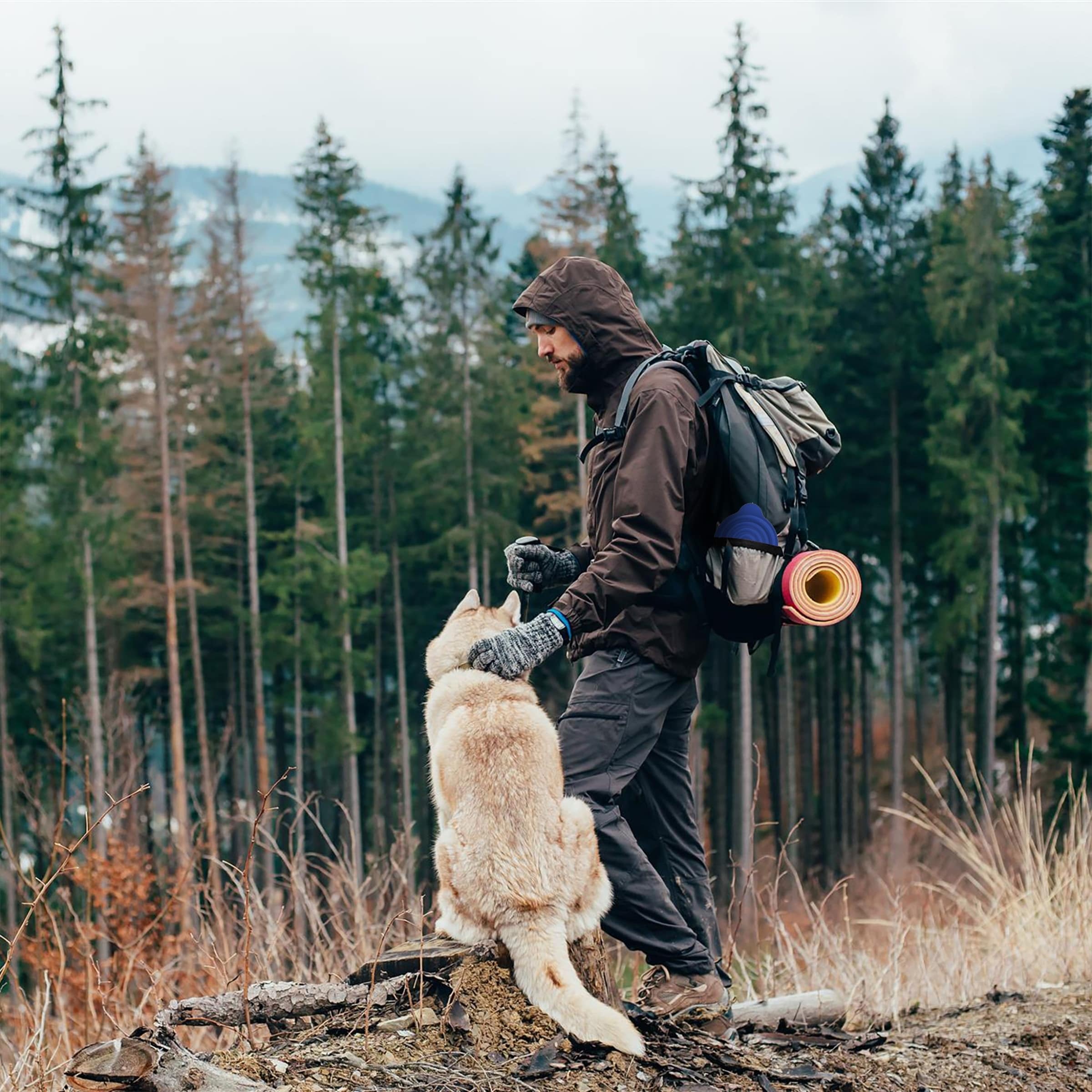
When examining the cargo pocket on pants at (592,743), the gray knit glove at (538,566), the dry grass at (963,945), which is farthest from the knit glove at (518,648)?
the dry grass at (963,945)

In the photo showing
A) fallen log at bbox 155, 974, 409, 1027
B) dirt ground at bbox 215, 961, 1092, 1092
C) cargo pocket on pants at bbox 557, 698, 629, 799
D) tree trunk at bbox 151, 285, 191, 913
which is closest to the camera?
dirt ground at bbox 215, 961, 1092, 1092

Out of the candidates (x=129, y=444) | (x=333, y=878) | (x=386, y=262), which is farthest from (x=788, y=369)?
(x=333, y=878)

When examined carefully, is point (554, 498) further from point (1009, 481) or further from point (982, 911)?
point (982, 911)

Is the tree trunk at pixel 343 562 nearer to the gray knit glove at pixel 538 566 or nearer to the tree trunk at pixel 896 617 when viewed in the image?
the tree trunk at pixel 896 617

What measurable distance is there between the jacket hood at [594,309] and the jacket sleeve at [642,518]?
339 millimetres

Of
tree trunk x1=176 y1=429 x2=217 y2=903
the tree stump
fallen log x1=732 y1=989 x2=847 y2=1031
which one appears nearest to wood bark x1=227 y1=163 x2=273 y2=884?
tree trunk x1=176 y1=429 x2=217 y2=903

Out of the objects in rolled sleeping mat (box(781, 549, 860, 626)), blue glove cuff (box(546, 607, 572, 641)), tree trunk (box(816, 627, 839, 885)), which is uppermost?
rolled sleeping mat (box(781, 549, 860, 626))

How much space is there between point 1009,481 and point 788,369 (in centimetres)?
527

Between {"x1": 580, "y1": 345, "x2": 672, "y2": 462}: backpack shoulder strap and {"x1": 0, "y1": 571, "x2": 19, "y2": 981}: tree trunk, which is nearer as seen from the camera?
{"x1": 580, "y1": 345, "x2": 672, "y2": 462}: backpack shoulder strap

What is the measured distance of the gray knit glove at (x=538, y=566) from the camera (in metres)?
4.19

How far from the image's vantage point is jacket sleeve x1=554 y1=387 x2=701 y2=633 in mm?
3678

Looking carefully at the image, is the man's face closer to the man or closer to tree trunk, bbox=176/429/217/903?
the man

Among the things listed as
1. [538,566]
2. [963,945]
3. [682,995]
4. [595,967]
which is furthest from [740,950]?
[538,566]

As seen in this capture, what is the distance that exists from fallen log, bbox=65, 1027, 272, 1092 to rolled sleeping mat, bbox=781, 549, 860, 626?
2165 mm
